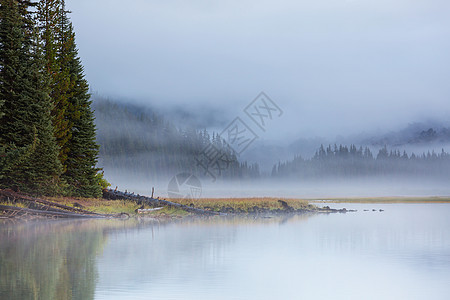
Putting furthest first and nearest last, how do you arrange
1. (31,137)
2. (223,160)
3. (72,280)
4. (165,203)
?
(223,160), (165,203), (31,137), (72,280)

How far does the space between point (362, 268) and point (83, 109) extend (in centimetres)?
4131

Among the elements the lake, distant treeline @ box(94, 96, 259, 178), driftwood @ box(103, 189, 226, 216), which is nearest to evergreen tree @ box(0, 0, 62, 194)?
the lake

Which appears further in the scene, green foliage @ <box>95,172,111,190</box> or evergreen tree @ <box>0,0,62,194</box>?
green foliage @ <box>95,172,111,190</box>

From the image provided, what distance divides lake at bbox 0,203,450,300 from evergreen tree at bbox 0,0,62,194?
12492 mm

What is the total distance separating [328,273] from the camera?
696 inches

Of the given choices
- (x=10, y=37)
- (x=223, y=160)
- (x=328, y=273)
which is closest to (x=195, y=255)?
(x=328, y=273)

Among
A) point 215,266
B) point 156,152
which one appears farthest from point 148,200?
point 156,152

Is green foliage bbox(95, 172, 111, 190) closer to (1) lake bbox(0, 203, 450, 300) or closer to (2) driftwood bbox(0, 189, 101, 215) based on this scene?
(2) driftwood bbox(0, 189, 101, 215)

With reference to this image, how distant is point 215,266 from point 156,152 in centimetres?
17904

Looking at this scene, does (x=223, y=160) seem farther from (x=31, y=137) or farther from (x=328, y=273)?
(x=328, y=273)

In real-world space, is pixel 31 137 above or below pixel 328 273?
above

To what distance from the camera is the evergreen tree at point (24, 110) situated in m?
42.1

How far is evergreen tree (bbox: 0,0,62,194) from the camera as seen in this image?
42.1 metres

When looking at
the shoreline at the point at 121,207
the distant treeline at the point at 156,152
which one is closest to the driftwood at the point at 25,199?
the shoreline at the point at 121,207
